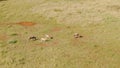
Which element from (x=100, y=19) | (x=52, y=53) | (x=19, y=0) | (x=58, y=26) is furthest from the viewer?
(x=19, y=0)

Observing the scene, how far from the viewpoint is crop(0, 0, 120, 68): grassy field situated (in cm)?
1727

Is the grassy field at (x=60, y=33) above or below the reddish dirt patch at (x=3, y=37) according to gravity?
below

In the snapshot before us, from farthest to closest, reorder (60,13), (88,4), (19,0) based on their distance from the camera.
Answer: (19,0) → (88,4) → (60,13)

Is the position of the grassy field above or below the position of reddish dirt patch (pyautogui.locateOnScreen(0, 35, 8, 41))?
below

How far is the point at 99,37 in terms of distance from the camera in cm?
2128

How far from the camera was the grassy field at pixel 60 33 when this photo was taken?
1727 centimetres

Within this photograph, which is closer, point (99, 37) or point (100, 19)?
point (99, 37)

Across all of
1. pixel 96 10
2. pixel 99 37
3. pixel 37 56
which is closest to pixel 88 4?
pixel 96 10

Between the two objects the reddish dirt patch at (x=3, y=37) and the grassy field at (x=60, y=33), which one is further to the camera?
the reddish dirt patch at (x=3, y=37)

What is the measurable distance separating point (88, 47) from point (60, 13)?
9745mm

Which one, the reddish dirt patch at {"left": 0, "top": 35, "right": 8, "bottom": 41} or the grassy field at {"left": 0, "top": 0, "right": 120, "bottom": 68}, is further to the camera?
the reddish dirt patch at {"left": 0, "top": 35, "right": 8, "bottom": 41}

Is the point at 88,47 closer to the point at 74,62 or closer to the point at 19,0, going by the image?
the point at 74,62

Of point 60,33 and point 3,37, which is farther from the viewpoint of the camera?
point 60,33

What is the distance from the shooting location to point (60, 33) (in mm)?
22188
